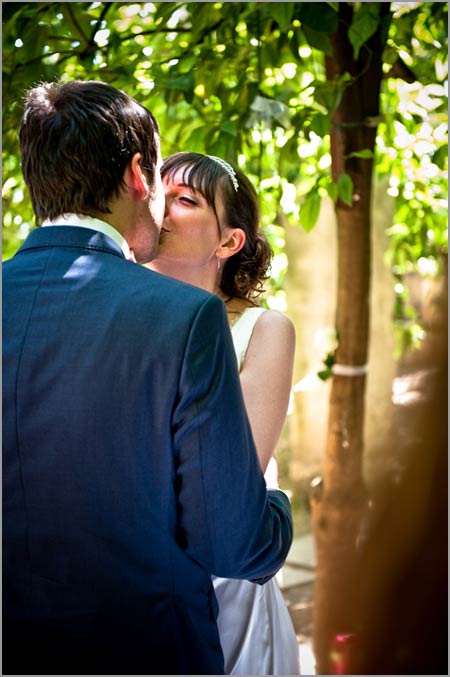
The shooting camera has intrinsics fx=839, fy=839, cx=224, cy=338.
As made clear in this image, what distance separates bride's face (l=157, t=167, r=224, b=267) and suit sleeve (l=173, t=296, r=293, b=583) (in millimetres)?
657

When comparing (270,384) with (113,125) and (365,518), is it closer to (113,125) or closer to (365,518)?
(113,125)

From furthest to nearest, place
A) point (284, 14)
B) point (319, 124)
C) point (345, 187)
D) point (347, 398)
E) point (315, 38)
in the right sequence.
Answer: point (347, 398) → point (345, 187) → point (319, 124) → point (315, 38) → point (284, 14)

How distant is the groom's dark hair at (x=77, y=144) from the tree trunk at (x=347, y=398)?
4.86ft

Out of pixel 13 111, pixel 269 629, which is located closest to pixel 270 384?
pixel 269 629

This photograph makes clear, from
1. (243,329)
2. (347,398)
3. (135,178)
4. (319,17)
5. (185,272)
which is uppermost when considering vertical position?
(319,17)

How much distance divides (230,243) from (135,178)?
0.64 meters

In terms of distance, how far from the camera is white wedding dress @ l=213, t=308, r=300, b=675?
5.93 ft

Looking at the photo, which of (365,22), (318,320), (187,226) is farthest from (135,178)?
(318,320)

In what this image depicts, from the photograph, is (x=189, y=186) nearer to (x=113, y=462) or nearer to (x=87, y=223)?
(x=87, y=223)

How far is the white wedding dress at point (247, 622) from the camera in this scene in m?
1.81

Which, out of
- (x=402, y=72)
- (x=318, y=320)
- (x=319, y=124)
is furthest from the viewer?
(x=318, y=320)

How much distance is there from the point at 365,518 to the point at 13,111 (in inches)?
72.2

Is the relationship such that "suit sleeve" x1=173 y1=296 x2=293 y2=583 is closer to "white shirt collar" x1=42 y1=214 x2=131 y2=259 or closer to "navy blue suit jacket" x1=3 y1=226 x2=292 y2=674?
"navy blue suit jacket" x1=3 y1=226 x2=292 y2=674

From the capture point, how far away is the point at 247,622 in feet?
6.00
